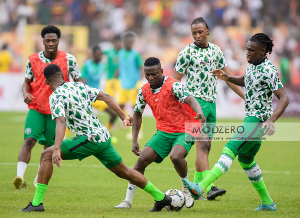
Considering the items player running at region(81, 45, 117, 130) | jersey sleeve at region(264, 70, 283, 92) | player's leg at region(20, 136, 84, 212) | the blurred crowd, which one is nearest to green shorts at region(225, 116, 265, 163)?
Result: jersey sleeve at region(264, 70, 283, 92)

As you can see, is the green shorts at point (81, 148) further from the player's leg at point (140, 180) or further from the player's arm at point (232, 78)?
the player's arm at point (232, 78)

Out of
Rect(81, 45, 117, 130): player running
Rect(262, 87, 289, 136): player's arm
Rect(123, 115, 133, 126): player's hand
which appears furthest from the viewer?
Rect(81, 45, 117, 130): player running

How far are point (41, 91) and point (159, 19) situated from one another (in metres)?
20.4

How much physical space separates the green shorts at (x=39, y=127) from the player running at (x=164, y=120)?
1.98 metres

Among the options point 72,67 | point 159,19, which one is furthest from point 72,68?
point 159,19

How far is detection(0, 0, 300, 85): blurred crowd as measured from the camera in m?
26.3

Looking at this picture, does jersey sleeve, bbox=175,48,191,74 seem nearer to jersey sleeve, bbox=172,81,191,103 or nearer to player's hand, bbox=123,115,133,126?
jersey sleeve, bbox=172,81,191,103

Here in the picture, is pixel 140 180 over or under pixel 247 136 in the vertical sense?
under

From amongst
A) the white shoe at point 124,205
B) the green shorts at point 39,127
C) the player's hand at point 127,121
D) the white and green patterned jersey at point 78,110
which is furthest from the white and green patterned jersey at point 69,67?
the white shoe at point 124,205

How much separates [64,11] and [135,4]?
14.4 feet

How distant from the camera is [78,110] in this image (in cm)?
561

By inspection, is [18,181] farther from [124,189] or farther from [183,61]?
[183,61]

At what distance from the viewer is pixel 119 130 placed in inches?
691

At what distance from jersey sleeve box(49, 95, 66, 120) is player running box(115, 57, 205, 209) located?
1225 millimetres
